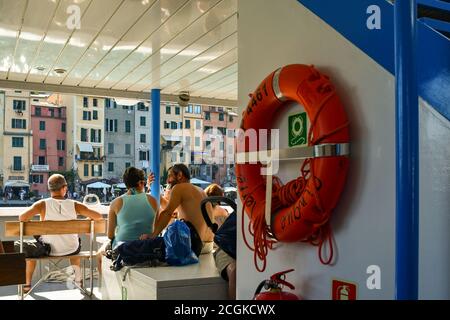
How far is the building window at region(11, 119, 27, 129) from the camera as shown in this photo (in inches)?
237

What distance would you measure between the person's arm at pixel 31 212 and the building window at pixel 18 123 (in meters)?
1.92

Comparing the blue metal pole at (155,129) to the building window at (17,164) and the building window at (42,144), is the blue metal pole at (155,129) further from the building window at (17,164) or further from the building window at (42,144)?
the building window at (17,164)

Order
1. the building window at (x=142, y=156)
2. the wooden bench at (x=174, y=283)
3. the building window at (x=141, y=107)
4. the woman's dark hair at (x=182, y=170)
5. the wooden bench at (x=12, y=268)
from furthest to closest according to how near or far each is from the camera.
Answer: the building window at (x=141, y=107), the building window at (x=142, y=156), the woman's dark hair at (x=182, y=170), the wooden bench at (x=174, y=283), the wooden bench at (x=12, y=268)

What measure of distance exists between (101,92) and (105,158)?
1091mm

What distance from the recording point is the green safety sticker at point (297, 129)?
Result: 6.53 feet

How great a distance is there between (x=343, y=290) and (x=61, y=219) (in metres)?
3.48

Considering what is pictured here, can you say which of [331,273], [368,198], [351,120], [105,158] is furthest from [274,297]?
[105,158]

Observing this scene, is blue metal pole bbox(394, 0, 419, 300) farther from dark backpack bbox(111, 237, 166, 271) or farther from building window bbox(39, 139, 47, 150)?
building window bbox(39, 139, 47, 150)

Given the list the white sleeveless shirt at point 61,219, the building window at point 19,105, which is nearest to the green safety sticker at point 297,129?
the white sleeveless shirt at point 61,219

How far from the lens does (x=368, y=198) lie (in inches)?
66.6

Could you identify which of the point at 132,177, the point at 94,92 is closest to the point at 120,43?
the point at 132,177

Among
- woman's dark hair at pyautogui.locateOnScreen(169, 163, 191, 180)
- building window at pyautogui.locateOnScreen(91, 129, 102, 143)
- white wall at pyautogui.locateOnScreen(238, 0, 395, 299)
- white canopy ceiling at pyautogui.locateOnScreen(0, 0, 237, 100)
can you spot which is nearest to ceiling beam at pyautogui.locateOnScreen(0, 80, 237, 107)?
white canopy ceiling at pyautogui.locateOnScreen(0, 0, 237, 100)

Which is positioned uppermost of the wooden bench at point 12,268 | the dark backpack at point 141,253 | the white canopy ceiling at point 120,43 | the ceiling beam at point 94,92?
the white canopy ceiling at point 120,43
